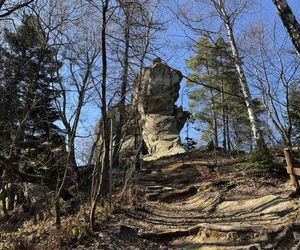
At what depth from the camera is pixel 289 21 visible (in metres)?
4.69

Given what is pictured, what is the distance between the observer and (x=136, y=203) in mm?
9422

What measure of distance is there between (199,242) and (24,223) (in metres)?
7.03

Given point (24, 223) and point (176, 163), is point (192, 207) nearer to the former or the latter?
point (24, 223)

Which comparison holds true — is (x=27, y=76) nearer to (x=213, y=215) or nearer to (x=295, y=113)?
(x=213, y=215)

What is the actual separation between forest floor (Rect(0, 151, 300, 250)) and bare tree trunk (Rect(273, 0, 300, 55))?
3.02 meters

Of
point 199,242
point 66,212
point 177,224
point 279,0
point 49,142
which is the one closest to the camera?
point 279,0

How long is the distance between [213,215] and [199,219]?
393mm

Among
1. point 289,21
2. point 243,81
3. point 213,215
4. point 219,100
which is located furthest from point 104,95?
point 219,100

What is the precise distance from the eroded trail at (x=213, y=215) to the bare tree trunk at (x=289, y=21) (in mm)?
3092

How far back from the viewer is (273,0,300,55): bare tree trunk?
4.58 meters

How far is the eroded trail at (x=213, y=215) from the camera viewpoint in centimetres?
626

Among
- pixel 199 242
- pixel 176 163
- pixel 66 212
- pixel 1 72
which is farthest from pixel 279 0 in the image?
pixel 176 163

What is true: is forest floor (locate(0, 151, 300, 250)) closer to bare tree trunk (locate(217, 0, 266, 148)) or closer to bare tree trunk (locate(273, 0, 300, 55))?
bare tree trunk (locate(217, 0, 266, 148))

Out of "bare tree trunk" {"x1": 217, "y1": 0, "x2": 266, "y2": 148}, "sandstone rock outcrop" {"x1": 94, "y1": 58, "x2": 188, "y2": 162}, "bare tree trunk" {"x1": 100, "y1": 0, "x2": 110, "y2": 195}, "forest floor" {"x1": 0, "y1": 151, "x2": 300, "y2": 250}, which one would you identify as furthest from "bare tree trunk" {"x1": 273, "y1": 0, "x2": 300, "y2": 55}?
"sandstone rock outcrop" {"x1": 94, "y1": 58, "x2": 188, "y2": 162}
